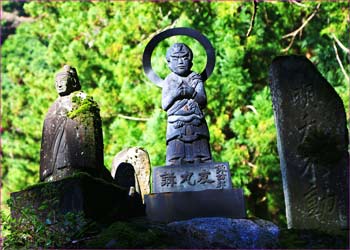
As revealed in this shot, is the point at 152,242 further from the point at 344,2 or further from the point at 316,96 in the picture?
the point at 344,2

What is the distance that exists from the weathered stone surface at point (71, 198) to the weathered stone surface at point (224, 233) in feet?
2.87

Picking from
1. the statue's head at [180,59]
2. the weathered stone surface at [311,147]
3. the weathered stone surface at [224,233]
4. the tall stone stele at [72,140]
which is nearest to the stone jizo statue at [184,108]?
the statue's head at [180,59]

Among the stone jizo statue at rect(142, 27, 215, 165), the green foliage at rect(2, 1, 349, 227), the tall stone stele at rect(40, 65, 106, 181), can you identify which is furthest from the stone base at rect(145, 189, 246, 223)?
the green foliage at rect(2, 1, 349, 227)

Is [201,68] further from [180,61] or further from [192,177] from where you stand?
[192,177]

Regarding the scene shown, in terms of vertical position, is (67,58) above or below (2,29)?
below

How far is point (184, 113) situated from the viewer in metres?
7.01

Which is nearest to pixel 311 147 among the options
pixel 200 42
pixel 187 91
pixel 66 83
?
pixel 187 91

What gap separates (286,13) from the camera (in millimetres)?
13289

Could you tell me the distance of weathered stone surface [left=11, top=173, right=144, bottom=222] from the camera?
18.6 feet

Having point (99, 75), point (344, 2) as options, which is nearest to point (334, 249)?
point (344, 2)

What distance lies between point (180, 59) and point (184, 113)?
80cm

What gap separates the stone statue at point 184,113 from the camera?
6895mm

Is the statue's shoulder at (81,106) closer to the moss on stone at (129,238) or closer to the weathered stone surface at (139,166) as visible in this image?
the moss on stone at (129,238)

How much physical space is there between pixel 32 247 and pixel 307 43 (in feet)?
35.6
